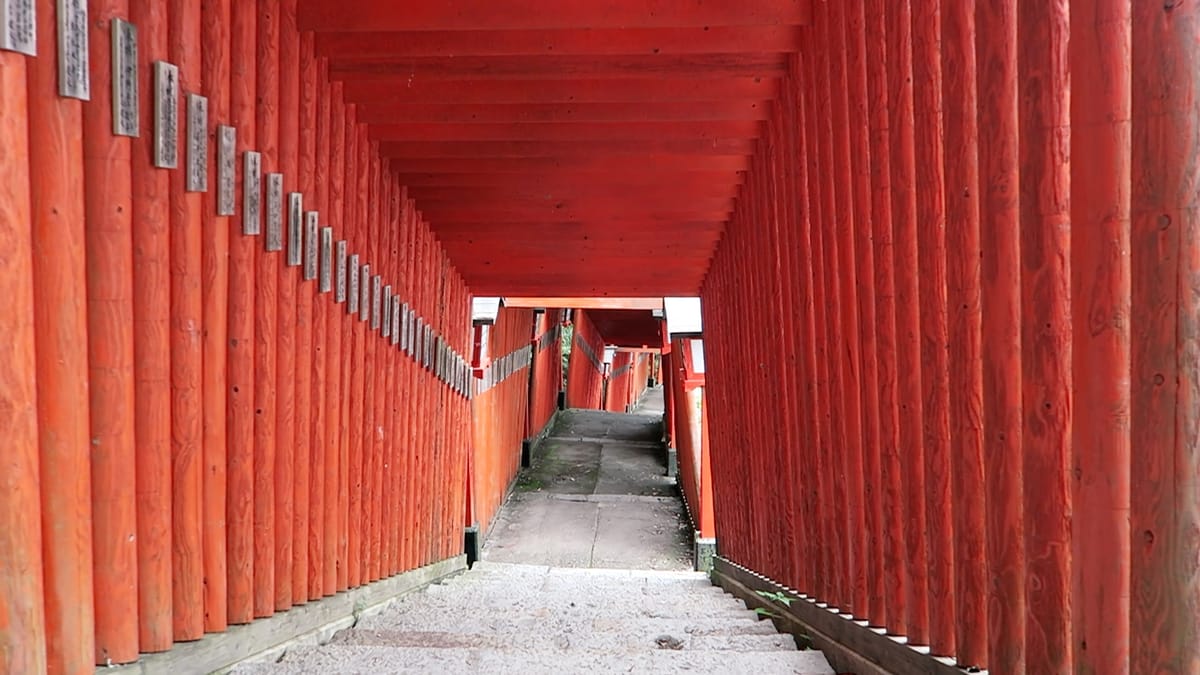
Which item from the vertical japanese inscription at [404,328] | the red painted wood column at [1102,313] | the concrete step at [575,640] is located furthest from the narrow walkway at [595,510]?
the red painted wood column at [1102,313]

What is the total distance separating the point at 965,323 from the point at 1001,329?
9.0 inches

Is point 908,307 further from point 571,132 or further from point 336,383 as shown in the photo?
point 571,132

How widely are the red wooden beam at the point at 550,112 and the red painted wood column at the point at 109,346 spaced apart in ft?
8.88

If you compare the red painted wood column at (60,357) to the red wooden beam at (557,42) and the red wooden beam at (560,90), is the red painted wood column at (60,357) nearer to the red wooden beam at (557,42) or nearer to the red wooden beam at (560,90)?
the red wooden beam at (557,42)

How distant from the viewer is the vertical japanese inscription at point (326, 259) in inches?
181

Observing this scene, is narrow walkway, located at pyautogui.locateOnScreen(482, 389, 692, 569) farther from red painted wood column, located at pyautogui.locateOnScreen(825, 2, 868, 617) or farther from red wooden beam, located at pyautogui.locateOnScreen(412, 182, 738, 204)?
red painted wood column, located at pyautogui.locateOnScreen(825, 2, 868, 617)

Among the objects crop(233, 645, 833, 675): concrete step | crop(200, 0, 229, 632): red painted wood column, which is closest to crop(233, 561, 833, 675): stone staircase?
crop(233, 645, 833, 675): concrete step

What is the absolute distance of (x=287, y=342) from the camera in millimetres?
4027

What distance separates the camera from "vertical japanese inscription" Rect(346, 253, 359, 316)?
5.09 meters

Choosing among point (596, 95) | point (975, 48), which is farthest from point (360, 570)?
point (975, 48)

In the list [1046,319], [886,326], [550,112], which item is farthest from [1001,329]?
[550,112]

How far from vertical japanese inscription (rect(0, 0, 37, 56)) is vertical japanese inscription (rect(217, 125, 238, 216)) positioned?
109 centimetres

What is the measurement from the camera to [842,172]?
3.64m

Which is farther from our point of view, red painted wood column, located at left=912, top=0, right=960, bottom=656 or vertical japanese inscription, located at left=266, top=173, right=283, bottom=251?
vertical japanese inscription, located at left=266, top=173, right=283, bottom=251
